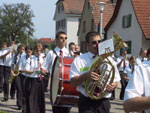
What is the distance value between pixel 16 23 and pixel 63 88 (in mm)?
73372

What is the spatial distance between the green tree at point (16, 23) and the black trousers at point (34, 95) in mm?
68571

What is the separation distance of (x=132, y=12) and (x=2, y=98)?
598 inches

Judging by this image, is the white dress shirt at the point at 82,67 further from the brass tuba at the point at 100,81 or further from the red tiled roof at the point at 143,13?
the red tiled roof at the point at 143,13

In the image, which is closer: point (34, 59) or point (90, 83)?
point (90, 83)

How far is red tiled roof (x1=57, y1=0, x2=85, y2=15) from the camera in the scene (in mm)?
51125

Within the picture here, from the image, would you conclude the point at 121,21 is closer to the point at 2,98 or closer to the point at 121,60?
the point at 121,60

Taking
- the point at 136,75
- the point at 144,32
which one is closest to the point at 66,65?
the point at 136,75

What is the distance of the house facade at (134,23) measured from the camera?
22.5 meters

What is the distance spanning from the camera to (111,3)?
122ft

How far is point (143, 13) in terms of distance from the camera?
23.2 metres

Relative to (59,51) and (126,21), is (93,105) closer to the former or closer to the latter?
(59,51)

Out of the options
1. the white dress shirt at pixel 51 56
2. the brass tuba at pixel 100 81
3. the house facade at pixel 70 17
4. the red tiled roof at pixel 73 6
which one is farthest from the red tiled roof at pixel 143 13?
the red tiled roof at pixel 73 6

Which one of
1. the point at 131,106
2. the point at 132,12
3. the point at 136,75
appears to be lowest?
the point at 131,106

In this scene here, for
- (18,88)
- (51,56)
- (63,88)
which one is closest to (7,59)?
(18,88)
